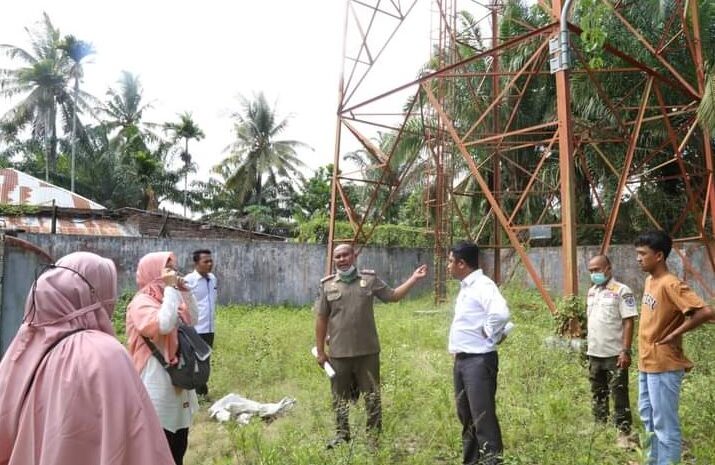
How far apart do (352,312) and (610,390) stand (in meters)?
2.03

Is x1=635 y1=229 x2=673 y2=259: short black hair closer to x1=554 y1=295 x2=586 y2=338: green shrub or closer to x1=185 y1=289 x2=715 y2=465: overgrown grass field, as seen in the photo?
x1=185 y1=289 x2=715 y2=465: overgrown grass field

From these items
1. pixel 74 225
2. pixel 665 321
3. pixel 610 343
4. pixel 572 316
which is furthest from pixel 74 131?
pixel 665 321

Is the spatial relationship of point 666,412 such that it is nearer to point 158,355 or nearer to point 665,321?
point 665,321

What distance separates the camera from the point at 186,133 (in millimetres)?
32750

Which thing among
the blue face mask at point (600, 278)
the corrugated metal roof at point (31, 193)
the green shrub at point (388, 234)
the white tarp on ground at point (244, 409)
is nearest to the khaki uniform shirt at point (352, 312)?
the white tarp on ground at point (244, 409)

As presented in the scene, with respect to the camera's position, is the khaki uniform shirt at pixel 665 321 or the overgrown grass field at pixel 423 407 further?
the overgrown grass field at pixel 423 407

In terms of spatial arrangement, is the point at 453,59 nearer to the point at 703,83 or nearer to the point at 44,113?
the point at 703,83

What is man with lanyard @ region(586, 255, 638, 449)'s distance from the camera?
4.03 metres

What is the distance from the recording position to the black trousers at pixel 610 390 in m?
4.05

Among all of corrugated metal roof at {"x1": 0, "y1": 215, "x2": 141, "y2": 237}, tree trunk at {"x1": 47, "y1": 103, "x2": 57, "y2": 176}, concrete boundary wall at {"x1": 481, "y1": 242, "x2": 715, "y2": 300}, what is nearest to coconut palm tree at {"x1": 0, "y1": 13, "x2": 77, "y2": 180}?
tree trunk at {"x1": 47, "y1": 103, "x2": 57, "y2": 176}

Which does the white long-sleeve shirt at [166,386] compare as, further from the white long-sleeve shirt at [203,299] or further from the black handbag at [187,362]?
the white long-sleeve shirt at [203,299]

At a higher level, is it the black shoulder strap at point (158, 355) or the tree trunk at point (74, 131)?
the tree trunk at point (74, 131)

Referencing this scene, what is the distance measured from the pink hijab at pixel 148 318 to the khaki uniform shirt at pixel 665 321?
8.76ft

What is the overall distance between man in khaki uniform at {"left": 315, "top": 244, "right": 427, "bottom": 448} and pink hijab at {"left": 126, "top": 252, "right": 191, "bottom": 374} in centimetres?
139
